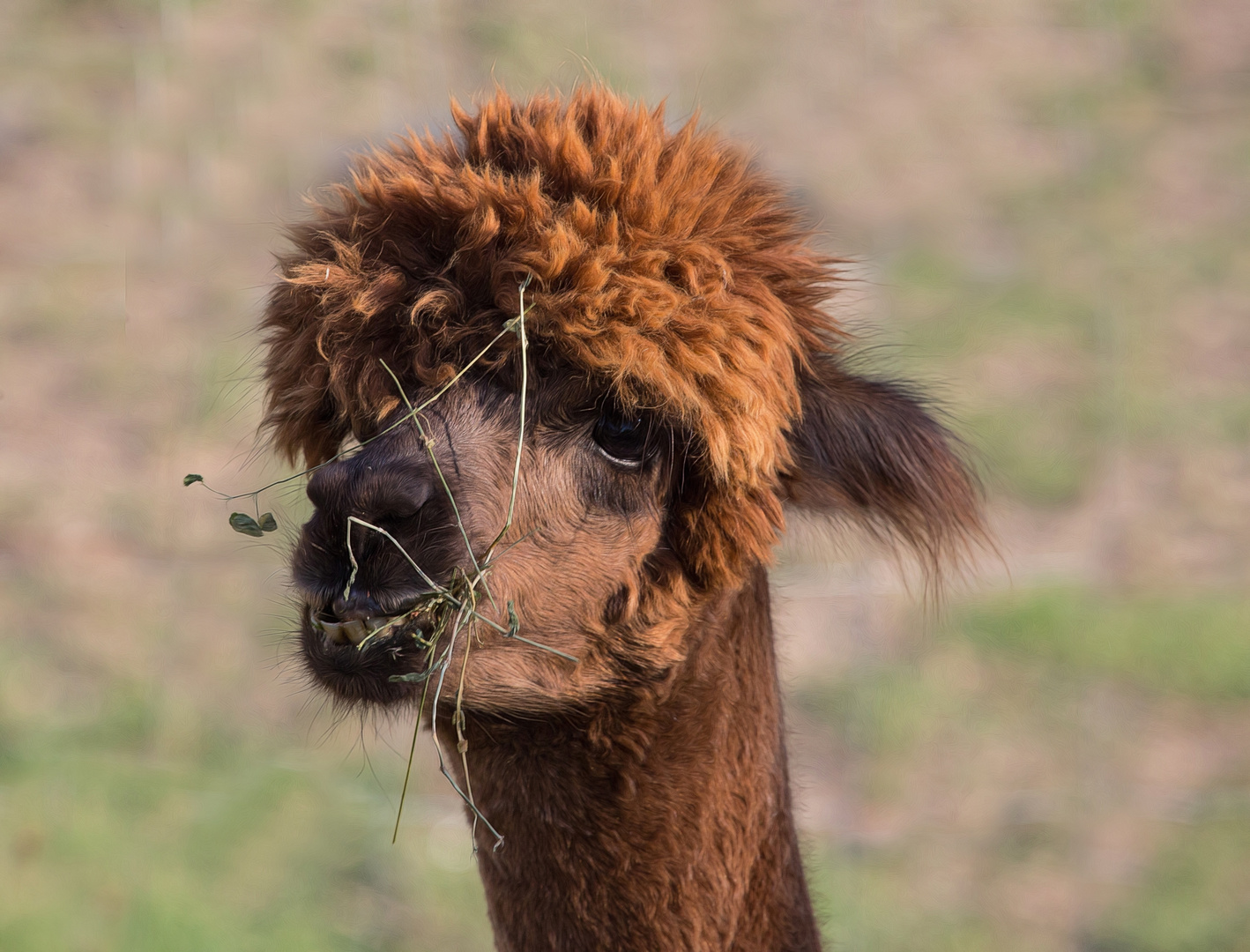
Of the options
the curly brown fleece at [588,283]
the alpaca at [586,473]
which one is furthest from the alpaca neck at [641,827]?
the curly brown fleece at [588,283]

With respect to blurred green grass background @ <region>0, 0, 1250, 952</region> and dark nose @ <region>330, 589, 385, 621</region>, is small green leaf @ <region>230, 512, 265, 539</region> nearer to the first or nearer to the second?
dark nose @ <region>330, 589, 385, 621</region>

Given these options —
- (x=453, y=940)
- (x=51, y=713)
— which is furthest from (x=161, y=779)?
(x=453, y=940)

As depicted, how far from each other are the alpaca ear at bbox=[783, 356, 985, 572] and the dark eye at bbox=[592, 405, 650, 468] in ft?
0.95

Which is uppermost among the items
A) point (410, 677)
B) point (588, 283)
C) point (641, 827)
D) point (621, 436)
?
point (588, 283)

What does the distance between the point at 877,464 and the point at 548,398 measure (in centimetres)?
61

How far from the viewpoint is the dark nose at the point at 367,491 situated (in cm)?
169

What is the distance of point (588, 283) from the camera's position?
1847 millimetres

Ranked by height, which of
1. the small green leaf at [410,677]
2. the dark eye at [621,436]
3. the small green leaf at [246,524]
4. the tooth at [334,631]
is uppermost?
the dark eye at [621,436]

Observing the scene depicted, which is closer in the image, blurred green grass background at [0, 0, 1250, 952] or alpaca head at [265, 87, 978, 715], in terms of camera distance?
alpaca head at [265, 87, 978, 715]

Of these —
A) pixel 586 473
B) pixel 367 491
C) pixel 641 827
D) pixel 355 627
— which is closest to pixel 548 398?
pixel 586 473

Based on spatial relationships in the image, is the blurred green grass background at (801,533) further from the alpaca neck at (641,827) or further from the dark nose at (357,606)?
the dark nose at (357,606)

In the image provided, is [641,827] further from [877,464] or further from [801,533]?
[801,533]

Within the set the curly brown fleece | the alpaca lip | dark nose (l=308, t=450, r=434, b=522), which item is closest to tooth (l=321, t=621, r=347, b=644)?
the alpaca lip

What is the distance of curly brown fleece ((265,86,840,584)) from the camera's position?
1867 millimetres
